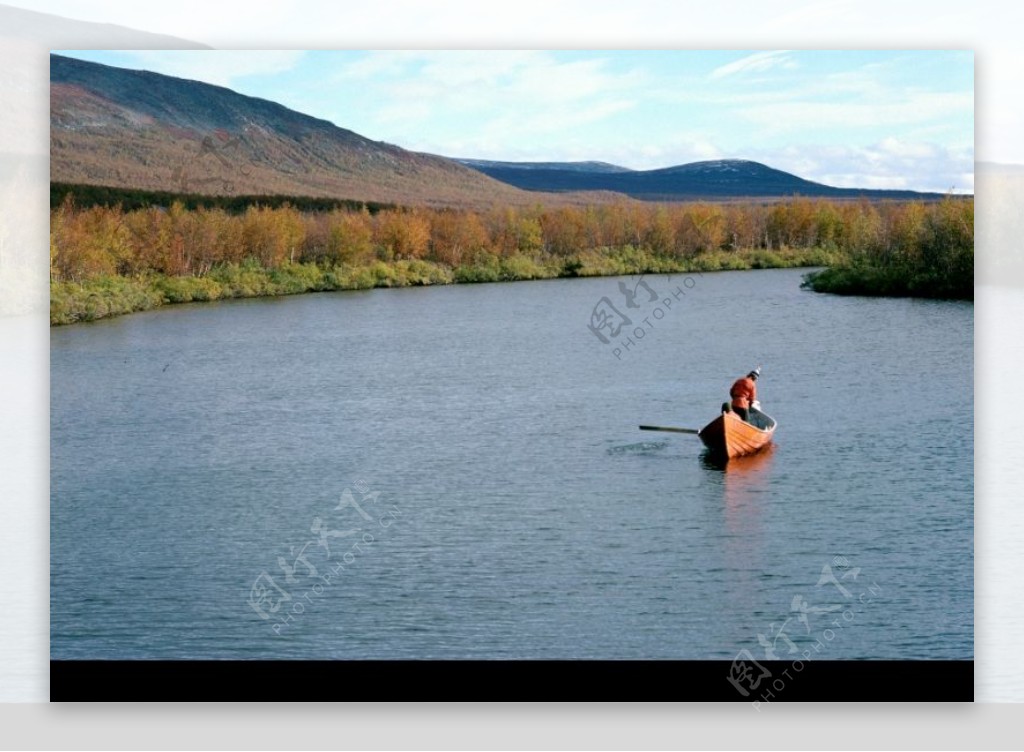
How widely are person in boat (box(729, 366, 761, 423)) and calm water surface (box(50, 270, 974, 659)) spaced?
57 centimetres

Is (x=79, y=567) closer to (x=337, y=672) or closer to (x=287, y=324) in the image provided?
(x=337, y=672)

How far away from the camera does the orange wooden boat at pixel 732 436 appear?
16.1 metres

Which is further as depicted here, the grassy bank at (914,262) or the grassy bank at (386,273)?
the grassy bank at (386,273)

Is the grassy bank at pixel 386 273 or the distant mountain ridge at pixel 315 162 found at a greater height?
the distant mountain ridge at pixel 315 162

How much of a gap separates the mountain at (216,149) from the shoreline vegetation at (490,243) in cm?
41

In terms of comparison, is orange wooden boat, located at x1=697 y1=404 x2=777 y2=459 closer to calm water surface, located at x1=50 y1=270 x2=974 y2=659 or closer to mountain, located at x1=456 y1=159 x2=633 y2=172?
calm water surface, located at x1=50 y1=270 x2=974 y2=659

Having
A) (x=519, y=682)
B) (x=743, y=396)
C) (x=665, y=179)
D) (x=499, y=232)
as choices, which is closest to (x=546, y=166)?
(x=665, y=179)

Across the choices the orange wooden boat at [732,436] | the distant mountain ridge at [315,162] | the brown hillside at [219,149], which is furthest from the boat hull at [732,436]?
the brown hillside at [219,149]

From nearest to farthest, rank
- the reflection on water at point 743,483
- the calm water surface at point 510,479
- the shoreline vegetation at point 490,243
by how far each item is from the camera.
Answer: the calm water surface at point 510,479, the reflection on water at point 743,483, the shoreline vegetation at point 490,243

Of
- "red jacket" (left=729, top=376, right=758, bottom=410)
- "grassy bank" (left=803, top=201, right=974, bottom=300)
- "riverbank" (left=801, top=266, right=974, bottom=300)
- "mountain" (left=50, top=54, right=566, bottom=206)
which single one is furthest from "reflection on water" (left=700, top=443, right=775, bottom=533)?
"mountain" (left=50, top=54, right=566, bottom=206)

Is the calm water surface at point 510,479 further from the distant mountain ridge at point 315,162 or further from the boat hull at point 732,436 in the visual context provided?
the distant mountain ridge at point 315,162

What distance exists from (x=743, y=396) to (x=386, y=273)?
482 cm

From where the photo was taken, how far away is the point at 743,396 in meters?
16.8

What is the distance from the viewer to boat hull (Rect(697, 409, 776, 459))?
1611 centimetres
